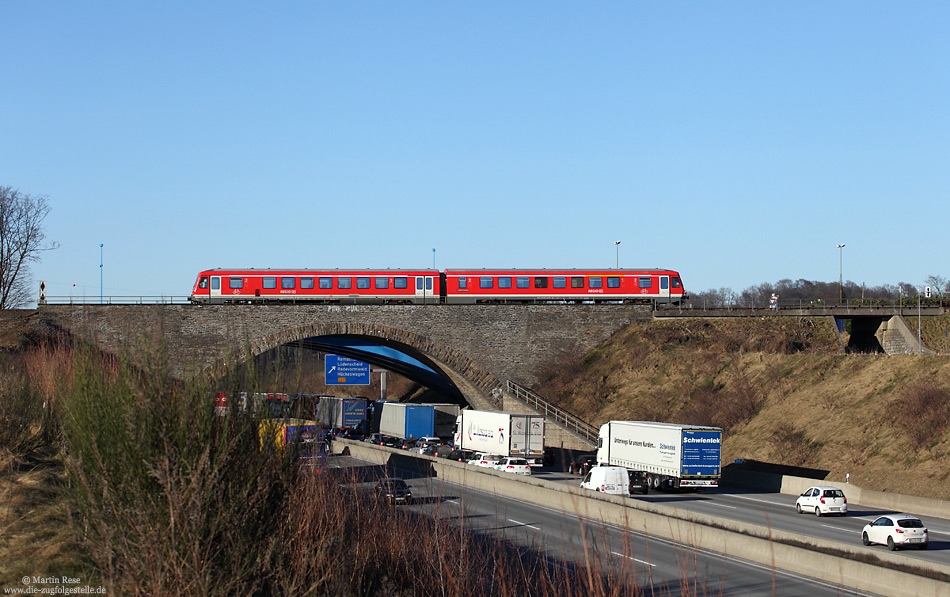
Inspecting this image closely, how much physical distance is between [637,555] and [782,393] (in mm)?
33416

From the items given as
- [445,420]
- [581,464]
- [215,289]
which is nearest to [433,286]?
[445,420]

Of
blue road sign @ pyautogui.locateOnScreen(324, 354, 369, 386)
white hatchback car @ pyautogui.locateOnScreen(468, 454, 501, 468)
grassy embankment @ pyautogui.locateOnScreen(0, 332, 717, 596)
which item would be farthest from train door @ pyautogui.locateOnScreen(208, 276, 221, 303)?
grassy embankment @ pyautogui.locateOnScreen(0, 332, 717, 596)

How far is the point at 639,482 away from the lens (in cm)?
3972

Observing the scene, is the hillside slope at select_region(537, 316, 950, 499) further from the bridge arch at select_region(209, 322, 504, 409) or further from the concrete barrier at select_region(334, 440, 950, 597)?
the concrete barrier at select_region(334, 440, 950, 597)

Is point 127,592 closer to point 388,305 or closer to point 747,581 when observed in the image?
point 747,581

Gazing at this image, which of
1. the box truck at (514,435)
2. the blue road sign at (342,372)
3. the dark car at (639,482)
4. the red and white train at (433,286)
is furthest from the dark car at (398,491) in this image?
the blue road sign at (342,372)

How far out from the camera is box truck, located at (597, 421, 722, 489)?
39.2 meters

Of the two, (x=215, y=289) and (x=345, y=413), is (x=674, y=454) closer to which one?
(x=345, y=413)

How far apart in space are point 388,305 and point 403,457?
2611 centimetres

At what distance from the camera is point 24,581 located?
504 inches

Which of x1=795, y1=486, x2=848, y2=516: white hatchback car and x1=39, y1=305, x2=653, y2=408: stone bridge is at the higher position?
x1=39, y1=305, x2=653, y2=408: stone bridge

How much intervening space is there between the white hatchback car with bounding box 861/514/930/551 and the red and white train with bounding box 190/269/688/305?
44.8 meters

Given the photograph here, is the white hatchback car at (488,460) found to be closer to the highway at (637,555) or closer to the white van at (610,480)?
the white van at (610,480)

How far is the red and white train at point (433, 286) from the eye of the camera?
6731cm
